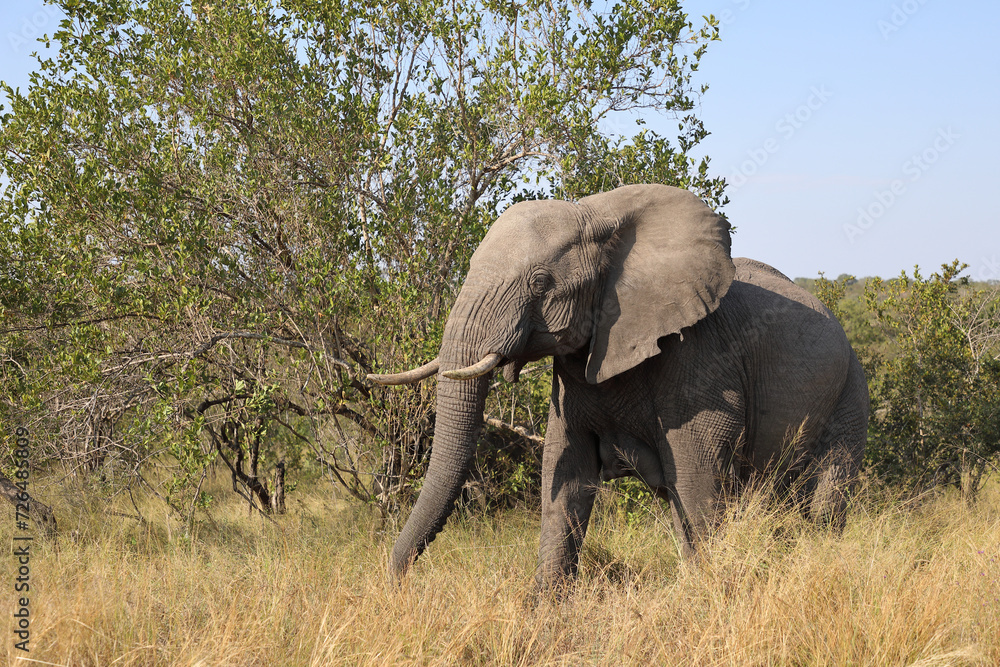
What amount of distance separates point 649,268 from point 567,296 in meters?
0.56

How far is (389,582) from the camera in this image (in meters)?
4.64

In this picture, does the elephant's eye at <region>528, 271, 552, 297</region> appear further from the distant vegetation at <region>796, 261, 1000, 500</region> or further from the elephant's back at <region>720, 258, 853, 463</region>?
the distant vegetation at <region>796, 261, 1000, 500</region>

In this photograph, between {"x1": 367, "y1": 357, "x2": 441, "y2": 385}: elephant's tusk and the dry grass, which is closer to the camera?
the dry grass

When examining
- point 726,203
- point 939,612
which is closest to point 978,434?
point 726,203

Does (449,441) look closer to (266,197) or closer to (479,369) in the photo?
(479,369)

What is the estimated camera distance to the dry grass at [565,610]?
3738mm

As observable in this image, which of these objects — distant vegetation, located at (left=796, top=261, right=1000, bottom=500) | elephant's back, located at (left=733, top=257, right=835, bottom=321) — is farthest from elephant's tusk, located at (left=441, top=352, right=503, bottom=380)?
distant vegetation, located at (left=796, top=261, right=1000, bottom=500)

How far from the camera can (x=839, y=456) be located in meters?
5.55

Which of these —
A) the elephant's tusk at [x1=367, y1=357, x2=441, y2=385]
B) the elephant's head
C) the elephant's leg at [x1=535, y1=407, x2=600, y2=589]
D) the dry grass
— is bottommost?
the dry grass

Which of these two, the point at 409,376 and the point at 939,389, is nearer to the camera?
the point at 409,376

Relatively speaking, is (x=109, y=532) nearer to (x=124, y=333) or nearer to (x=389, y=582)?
(x=124, y=333)

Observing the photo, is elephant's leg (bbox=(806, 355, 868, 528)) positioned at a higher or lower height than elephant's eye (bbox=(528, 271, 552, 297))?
lower

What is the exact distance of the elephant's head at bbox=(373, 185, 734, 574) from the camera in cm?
434

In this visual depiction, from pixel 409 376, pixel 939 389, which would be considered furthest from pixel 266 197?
pixel 939 389
